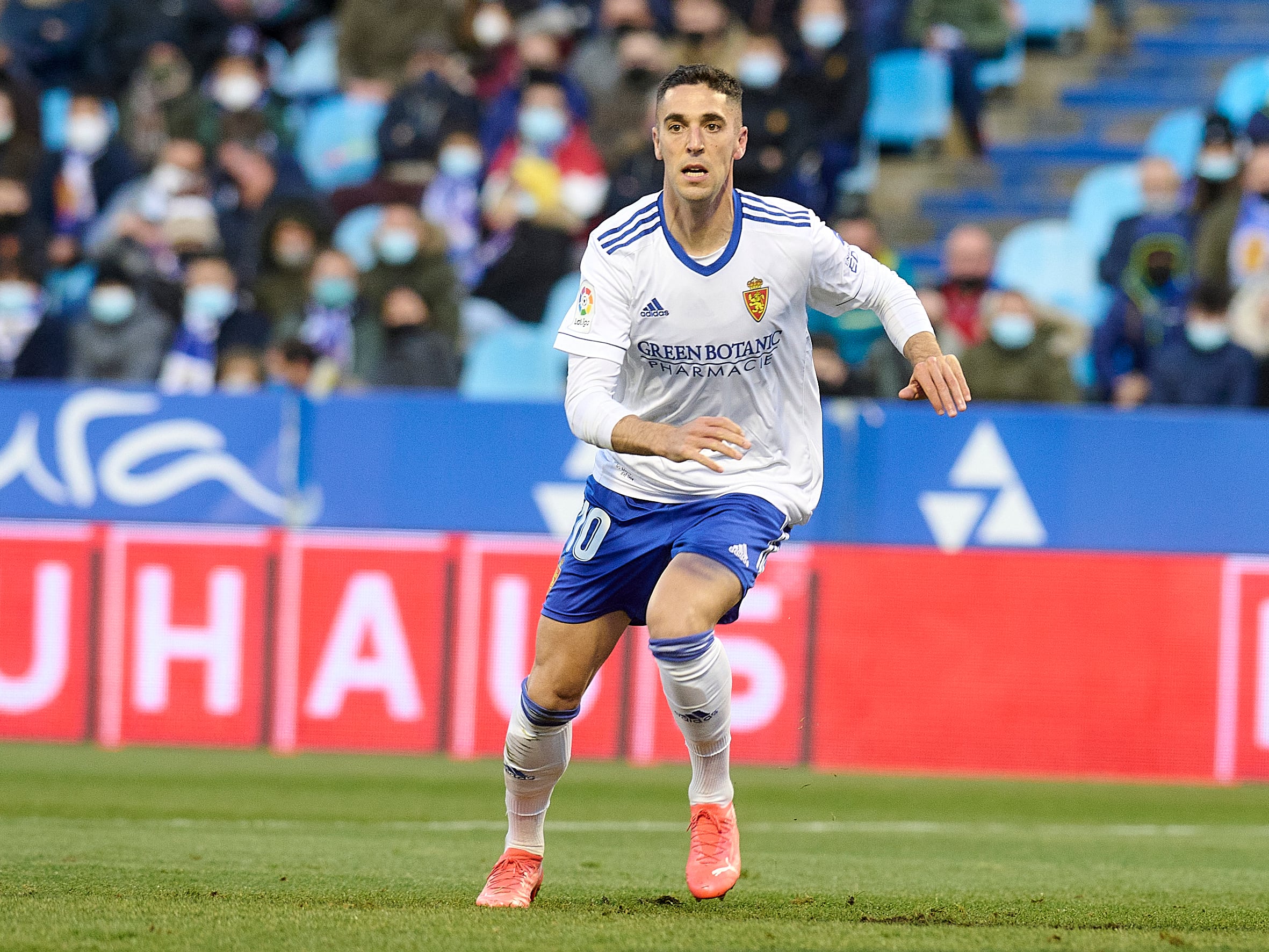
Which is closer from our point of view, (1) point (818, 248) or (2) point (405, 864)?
(1) point (818, 248)

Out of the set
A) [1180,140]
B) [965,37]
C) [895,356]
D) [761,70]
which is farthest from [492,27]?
[1180,140]

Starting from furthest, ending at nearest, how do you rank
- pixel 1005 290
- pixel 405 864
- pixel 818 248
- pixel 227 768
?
1. pixel 1005 290
2. pixel 227 768
3. pixel 405 864
4. pixel 818 248

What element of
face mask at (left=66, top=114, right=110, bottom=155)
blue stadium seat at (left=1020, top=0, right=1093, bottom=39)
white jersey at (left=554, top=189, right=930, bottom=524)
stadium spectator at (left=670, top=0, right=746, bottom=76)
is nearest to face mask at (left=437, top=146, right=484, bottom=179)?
stadium spectator at (left=670, top=0, right=746, bottom=76)

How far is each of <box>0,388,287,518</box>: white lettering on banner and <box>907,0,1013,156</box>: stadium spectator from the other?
6813mm

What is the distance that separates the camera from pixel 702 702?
18.7ft

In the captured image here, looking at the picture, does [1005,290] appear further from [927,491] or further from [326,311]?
[326,311]

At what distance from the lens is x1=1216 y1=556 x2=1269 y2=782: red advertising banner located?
10773 millimetres

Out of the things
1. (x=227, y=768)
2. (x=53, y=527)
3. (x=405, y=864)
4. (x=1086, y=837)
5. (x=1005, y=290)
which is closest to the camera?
(x=405, y=864)

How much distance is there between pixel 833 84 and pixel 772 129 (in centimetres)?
97

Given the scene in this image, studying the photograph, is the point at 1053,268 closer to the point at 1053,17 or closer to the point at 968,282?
the point at 968,282

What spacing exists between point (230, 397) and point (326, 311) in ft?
7.28

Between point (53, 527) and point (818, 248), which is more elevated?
point (818, 248)

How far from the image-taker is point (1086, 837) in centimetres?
887

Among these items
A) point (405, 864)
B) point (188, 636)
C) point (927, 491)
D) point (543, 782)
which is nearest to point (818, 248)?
point (543, 782)
